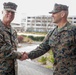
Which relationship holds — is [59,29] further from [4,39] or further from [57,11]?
[4,39]

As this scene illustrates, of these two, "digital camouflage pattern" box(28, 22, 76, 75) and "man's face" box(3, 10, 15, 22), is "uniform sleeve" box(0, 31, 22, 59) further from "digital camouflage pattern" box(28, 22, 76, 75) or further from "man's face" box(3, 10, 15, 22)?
"digital camouflage pattern" box(28, 22, 76, 75)

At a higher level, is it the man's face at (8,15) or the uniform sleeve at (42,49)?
the man's face at (8,15)

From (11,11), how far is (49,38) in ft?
2.93

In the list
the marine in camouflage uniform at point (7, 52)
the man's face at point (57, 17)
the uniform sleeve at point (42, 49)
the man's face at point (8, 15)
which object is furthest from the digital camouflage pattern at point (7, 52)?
the man's face at point (57, 17)

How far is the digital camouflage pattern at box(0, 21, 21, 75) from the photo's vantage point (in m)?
4.68

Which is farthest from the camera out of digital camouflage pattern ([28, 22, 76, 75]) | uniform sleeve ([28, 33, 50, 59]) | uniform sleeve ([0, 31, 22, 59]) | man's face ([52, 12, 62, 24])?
uniform sleeve ([28, 33, 50, 59])

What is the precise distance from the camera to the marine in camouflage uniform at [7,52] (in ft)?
15.3

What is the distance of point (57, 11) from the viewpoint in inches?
205

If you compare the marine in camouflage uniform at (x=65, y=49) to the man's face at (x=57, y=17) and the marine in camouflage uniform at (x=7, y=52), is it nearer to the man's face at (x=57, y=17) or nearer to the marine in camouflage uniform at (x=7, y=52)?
the man's face at (x=57, y=17)

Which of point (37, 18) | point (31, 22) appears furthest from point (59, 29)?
point (31, 22)

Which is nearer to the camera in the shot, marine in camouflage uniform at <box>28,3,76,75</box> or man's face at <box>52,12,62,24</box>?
marine in camouflage uniform at <box>28,3,76,75</box>

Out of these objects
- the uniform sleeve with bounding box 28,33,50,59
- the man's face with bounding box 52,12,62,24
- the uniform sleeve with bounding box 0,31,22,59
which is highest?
the man's face with bounding box 52,12,62,24

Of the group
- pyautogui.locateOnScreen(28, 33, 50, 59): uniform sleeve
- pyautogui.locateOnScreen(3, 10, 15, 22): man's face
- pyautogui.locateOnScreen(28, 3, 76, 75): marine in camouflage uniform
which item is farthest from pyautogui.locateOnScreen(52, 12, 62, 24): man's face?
pyautogui.locateOnScreen(3, 10, 15, 22): man's face

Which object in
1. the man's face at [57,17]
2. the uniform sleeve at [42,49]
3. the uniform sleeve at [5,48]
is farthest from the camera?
the uniform sleeve at [42,49]
